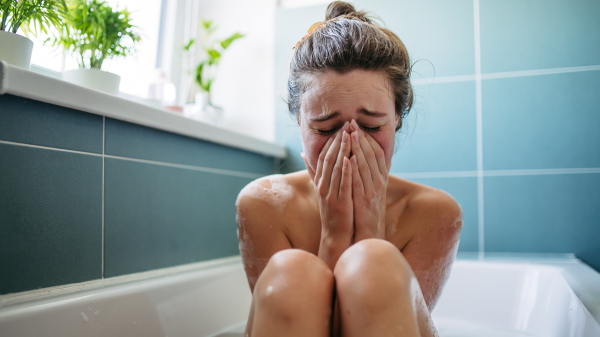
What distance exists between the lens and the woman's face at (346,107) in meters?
0.83

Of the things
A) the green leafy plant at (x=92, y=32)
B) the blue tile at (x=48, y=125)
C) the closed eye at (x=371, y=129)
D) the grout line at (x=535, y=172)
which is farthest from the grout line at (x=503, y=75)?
the blue tile at (x=48, y=125)

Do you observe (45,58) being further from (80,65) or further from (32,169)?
(32,169)

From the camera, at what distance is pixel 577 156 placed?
1.54 metres

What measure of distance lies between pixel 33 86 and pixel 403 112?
2.48ft

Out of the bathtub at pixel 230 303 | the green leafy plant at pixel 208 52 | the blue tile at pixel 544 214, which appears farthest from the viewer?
the green leafy plant at pixel 208 52

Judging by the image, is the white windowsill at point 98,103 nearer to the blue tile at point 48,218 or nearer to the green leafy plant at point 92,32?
the blue tile at point 48,218

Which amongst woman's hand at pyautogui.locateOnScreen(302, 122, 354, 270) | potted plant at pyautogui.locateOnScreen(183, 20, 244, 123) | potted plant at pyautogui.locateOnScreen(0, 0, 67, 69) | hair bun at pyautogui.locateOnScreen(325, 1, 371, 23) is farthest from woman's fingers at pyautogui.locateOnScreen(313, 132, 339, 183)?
potted plant at pyautogui.locateOnScreen(183, 20, 244, 123)

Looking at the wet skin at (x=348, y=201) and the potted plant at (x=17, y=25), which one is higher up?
the potted plant at (x=17, y=25)

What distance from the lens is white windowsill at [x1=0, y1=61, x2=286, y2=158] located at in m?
0.76

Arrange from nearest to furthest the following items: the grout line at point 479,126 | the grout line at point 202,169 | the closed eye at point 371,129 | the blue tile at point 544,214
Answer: the closed eye at point 371,129, the grout line at point 202,169, the blue tile at point 544,214, the grout line at point 479,126

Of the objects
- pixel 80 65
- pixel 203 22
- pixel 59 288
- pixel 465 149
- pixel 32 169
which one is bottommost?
pixel 59 288

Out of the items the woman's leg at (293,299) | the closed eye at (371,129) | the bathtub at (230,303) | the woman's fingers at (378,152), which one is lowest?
the bathtub at (230,303)

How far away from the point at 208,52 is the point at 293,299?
1.44 m

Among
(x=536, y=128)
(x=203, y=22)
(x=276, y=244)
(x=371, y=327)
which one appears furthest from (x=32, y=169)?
(x=536, y=128)
